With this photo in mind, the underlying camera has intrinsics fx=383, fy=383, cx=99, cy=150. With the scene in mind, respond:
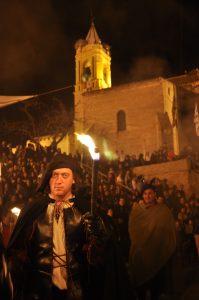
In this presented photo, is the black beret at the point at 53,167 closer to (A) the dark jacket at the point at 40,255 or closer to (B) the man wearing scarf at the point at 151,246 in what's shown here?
(A) the dark jacket at the point at 40,255

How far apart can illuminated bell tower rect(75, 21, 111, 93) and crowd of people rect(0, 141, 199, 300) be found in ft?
53.0

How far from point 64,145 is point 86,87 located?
7.60 metres

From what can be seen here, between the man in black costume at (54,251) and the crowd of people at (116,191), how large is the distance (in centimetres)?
307

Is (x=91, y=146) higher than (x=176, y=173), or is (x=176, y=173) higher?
(x=176, y=173)

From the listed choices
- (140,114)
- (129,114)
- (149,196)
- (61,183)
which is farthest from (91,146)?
(129,114)

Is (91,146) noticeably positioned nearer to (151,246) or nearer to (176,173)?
(151,246)

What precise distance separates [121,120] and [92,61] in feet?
32.3

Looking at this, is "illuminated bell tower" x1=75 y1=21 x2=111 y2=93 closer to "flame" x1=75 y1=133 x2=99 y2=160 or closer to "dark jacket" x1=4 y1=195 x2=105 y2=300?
"flame" x1=75 y1=133 x2=99 y2=160

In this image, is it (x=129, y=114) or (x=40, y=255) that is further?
(x=129, y=114)

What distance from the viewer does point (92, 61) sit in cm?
2870

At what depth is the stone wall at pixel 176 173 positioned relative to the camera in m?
12.1

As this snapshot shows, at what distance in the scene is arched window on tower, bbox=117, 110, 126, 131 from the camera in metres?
20.3

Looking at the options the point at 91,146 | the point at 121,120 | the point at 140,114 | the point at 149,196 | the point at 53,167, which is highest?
the point at 140,114

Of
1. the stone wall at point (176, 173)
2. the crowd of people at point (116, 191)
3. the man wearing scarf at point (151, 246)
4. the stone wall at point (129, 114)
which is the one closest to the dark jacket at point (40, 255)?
the man wearing scarf at point (151, 246)
